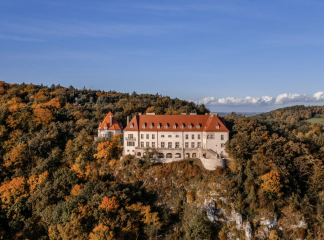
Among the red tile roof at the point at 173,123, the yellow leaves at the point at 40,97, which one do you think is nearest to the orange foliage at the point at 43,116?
the yellow leaves at the point at 40,97

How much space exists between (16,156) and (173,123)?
35460 mm

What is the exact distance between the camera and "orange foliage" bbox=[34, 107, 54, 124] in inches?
3095

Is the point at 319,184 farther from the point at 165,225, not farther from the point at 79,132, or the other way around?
the point at 79,132

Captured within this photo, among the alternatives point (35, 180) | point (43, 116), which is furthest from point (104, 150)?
point (43, 116)

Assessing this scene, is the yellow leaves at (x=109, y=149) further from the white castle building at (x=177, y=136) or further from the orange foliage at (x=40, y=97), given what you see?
the orange foliage at (x=40, y=97)

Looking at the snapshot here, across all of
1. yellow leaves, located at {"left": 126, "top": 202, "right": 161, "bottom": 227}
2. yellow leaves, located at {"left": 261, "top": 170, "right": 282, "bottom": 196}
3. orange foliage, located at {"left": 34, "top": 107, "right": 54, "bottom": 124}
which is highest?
orange foliage, located at {"left": 34, "top": 107, "right": 54, "bottom": 124}

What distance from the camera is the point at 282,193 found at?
49.9 m

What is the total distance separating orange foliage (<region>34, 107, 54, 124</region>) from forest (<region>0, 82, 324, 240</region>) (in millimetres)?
14029

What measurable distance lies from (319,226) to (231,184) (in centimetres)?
1508

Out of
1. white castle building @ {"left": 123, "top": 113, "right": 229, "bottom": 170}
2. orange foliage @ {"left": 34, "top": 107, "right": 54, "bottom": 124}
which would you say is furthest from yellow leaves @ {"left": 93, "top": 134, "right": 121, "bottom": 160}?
orange foliage @ {"left": 34, "top": 107, "right": 54, "bottom": 124}

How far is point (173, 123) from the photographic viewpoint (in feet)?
194

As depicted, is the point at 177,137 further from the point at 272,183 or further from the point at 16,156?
the point at 16,156

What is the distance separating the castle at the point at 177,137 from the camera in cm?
5625

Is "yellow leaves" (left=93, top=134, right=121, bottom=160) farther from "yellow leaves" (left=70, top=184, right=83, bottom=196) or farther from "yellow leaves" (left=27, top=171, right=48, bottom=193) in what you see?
"yellow leaves" (left=27, top=171, right=48, bottom=193)
